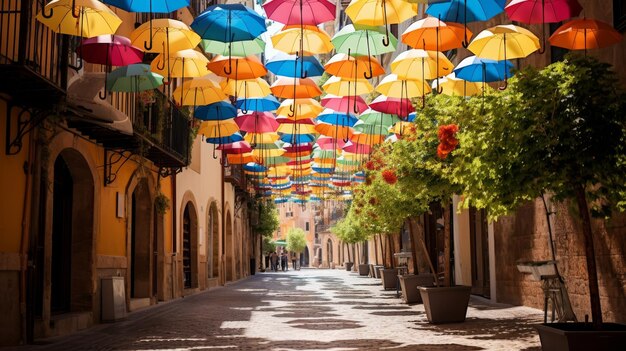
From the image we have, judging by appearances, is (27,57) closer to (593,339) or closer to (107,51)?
(107,51)

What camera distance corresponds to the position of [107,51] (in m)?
11.4

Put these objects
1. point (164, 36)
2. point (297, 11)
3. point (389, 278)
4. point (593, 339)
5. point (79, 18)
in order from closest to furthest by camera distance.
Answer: point (593, 339) < point (79, 18) < point (297, 11) < point (164, 36) < point (389, 278)

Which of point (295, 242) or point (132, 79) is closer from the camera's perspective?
point (132, 79)

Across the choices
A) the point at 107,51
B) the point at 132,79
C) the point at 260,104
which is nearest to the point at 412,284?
the point at 260,104

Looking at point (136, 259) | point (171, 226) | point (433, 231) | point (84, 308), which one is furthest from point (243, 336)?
point (433, 231)

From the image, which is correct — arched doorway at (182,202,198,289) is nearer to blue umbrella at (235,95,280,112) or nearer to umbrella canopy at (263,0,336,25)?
blue umbrella at (235,95,280,112)

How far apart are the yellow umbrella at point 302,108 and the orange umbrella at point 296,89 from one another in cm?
183

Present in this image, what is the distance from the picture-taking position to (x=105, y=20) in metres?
10.5

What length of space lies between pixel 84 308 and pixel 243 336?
13.5 feet

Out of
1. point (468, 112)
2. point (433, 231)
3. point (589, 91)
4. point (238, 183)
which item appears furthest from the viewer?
point (238, 183)

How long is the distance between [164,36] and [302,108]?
239 inches

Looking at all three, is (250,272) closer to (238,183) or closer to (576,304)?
(238,183)

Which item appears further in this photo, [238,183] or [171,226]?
[238,183]

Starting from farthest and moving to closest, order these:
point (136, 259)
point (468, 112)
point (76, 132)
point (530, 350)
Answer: point (136, 259)
point (76, 132)
point (530, 350)
point (468, 112)
